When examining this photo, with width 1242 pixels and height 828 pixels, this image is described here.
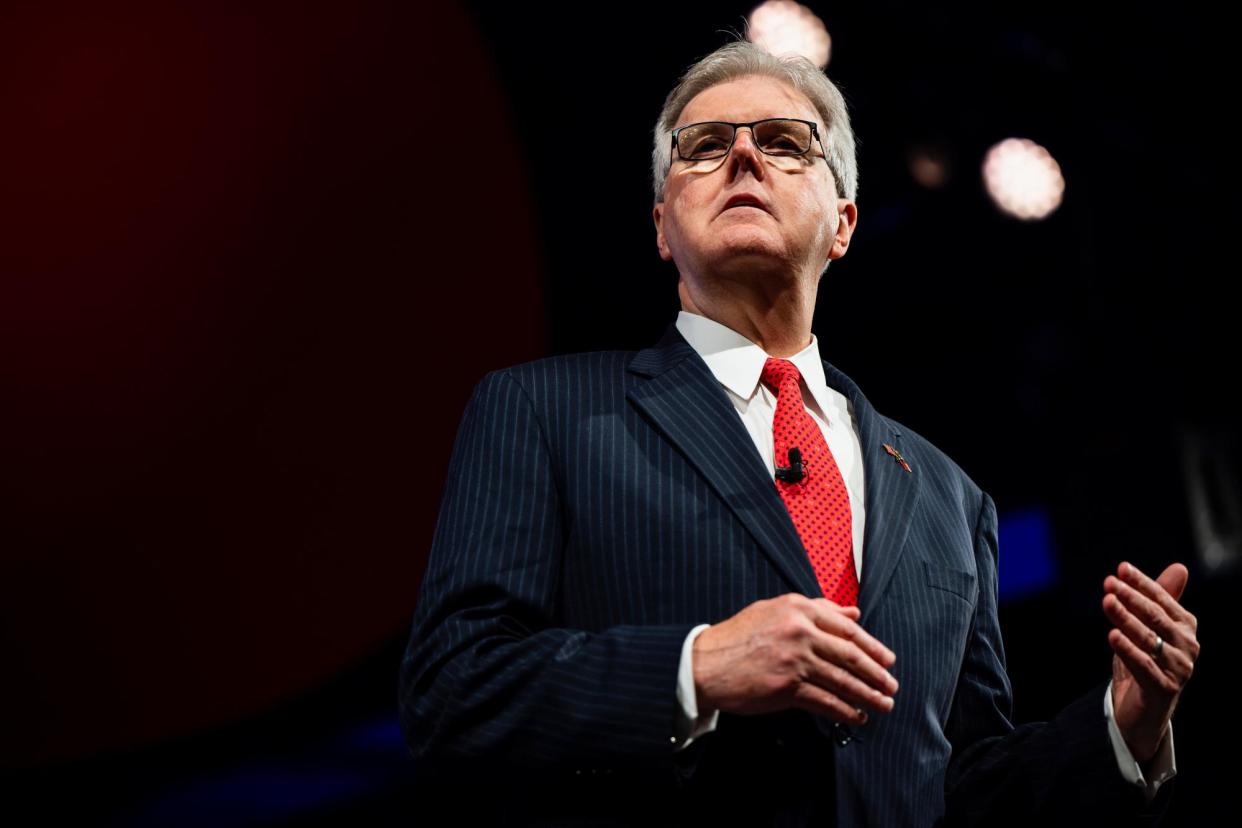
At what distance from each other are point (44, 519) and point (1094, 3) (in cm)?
393

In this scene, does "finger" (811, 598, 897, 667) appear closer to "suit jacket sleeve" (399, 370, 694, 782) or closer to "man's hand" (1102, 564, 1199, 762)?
"suit jacket sleeve" (399, 370, 694, 782)

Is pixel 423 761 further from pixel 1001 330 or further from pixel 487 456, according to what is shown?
pixel 1001 330

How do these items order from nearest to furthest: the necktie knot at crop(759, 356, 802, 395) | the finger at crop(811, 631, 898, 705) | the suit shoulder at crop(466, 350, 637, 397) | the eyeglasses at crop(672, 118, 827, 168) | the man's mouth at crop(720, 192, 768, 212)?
the finger at crop(811, 631, 898, 705)
the suit shoulder at crop(466, 350, 637, 397)
the necktie knot at crop(759, 356, 802, 395)
the man's mouth at crop(720, 192, 768, 212)
the eyeglasses at crop(672, 118, 827, 168)

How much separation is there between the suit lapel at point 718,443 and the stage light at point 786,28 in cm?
248

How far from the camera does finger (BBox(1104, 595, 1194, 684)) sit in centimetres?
134

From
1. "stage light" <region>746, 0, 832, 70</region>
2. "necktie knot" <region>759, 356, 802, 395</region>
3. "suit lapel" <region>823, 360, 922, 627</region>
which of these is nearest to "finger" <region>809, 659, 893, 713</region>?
"suit lapel" <region>823, 360, 922, 627</region>

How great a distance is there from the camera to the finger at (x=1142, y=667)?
134 cm

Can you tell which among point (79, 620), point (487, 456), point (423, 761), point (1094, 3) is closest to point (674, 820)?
point (423, 761)

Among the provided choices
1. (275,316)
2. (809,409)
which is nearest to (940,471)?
(809,409)

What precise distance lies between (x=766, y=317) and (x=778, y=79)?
478mm

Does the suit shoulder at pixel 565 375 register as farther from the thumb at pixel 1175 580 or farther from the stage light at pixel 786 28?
the stage light at pixel 786 28

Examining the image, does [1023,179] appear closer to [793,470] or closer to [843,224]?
[843,224]

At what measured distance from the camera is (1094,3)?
13.4 feet

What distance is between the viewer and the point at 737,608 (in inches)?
53.2
